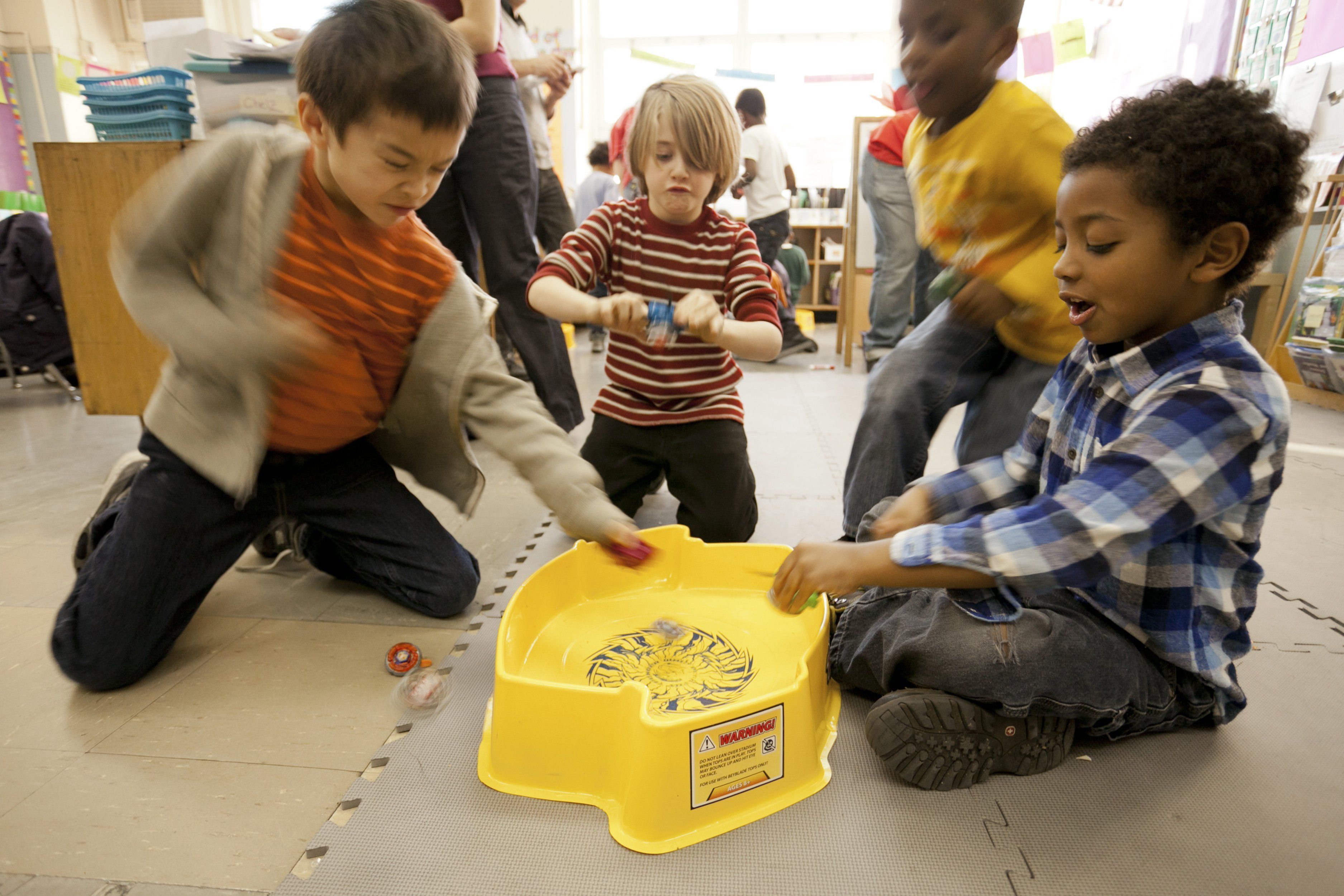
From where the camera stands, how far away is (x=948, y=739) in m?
0.68

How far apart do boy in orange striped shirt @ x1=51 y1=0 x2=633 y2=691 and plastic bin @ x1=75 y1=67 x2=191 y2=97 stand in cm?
81

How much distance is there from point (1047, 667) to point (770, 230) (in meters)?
2.77

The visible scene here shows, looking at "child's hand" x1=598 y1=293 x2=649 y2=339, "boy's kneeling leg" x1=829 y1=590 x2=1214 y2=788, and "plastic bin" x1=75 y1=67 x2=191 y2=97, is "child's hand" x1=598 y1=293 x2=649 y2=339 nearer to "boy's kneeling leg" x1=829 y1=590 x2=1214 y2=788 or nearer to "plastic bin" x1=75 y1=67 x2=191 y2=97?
"boy's kneeling leg" x1=829 y1=590 x2=1214 y2=788

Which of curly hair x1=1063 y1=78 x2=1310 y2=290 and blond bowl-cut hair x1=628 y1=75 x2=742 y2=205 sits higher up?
blond bowl-cut hair x1=628 y1=75 x2=742 y2=205

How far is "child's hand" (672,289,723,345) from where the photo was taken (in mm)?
965

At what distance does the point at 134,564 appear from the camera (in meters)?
0.87

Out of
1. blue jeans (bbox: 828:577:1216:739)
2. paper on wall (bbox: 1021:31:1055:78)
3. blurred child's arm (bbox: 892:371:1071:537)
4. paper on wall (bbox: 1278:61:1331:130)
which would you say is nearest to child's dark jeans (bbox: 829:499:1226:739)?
blue jeans (bbox: 828:577:1216:739)

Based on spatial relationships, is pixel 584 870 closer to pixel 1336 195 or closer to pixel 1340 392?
pixel 1340 392

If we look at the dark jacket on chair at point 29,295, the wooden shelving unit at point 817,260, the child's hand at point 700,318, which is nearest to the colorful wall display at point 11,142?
the dark jacket on chair at point 29,295

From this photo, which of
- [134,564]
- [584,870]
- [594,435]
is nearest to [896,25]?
[594,435]

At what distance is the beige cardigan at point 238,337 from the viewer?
77 centimetres

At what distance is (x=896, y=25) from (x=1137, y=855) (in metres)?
0.93

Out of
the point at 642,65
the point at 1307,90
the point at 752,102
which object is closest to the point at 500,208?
the point at 752,102

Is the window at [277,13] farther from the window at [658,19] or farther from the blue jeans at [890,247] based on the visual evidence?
the blue jeans at [890,247]
